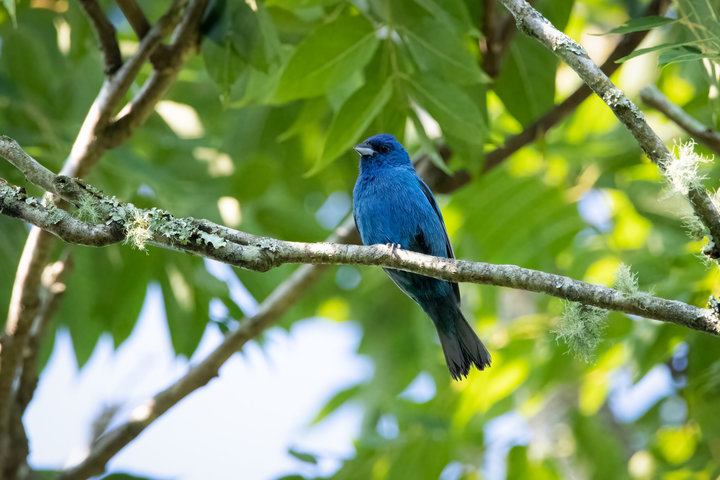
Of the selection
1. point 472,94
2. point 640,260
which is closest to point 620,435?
point 640,260

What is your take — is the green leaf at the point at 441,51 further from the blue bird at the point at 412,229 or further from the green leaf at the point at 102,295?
the green leaf at the point at 102,295

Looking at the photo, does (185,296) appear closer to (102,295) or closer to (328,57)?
(102,295)

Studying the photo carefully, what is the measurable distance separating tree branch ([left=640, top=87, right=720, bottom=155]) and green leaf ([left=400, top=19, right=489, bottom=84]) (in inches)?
37.9

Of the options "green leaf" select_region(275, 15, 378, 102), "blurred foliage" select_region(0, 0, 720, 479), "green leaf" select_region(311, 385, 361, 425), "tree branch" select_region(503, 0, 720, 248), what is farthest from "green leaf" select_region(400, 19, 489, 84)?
"green leaf" select_region(311, 385, 361, 425)

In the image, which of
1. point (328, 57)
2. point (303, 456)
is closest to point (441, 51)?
point (328, 57)

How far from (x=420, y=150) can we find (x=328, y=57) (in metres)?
1.79

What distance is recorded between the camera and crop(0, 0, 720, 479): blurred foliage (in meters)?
4.64

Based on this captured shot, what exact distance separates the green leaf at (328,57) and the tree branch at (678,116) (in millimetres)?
1644

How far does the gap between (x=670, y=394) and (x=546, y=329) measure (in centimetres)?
147

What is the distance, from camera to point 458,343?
5266mm

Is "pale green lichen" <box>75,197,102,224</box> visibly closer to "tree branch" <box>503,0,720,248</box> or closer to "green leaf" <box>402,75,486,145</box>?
"tree branch" <box>503,0,720,248</box>

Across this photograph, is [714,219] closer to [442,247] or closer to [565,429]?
[442,247]

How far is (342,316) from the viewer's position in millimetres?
9789

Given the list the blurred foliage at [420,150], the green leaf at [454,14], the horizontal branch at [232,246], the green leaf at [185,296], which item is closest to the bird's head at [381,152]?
the blurred foliage at [420,150]
